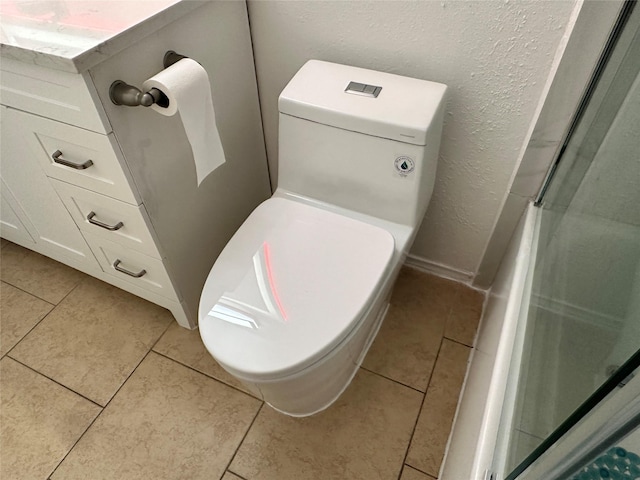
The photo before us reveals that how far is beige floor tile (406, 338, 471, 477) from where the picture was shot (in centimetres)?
111

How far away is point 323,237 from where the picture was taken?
40.9 inches

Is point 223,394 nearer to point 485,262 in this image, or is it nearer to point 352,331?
point 352,331

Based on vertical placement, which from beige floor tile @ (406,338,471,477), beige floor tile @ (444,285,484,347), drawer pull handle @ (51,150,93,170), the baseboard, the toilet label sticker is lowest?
beige floor tile @ (406,338,471,477)

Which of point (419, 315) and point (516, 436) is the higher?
point (516, 436)

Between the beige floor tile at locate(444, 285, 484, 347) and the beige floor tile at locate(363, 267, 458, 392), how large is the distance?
19 millimetres

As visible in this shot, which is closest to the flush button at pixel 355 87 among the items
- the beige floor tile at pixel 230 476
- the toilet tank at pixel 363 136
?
the toilet tank at pixel 363 136

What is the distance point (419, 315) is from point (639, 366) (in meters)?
1.03

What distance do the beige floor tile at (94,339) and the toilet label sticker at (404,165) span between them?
2.86 feet

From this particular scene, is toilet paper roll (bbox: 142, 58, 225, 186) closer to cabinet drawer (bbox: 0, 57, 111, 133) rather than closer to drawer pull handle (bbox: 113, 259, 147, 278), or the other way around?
cabinet drawer (bbox: 0, 57, 111, 133)

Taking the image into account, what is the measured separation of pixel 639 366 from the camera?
1.22 feet

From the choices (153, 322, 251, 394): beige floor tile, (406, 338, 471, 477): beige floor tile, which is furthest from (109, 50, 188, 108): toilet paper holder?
(406, 338, 471, 477): beige floor tile

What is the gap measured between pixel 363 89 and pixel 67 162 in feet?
2.28

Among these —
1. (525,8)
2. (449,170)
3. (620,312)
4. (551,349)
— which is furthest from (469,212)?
(620,312)

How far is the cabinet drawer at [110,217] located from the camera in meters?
1.05
